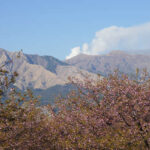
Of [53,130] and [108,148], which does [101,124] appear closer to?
[108,148]

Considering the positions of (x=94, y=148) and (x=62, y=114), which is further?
(x=62, y=114)

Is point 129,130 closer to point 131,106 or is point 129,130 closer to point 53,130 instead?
point 131,106

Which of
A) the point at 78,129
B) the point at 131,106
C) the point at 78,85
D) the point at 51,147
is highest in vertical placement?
the point at 78,85

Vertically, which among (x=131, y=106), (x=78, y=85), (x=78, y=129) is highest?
(x=78, y=85)

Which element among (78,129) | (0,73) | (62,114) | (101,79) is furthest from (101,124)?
(0,73)

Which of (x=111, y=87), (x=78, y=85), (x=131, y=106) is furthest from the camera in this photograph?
(x=78, y=85)

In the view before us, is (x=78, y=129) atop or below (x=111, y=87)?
below

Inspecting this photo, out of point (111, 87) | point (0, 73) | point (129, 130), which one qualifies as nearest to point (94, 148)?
Result: point (129, 130)

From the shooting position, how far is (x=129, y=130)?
73.6 ft

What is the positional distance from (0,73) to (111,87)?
9484 mm

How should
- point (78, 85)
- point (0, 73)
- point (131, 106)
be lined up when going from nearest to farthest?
1. point (0, 73)
2. point (131, 106)
3. point (78, 85)

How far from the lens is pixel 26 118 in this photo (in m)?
26.5

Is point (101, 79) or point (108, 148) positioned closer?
point (108, 148)

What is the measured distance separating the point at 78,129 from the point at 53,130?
4745mm
